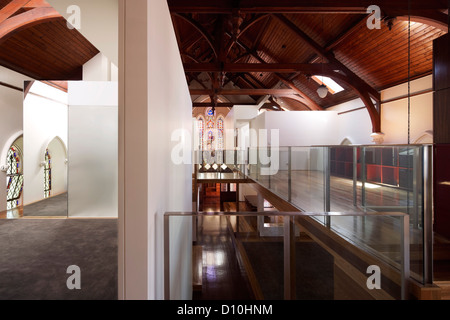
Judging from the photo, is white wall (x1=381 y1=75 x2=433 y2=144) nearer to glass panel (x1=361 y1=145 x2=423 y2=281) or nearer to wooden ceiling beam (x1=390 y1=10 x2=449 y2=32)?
wooden ceiling beam (x1=390 y1=10 x2=449 y2=32)

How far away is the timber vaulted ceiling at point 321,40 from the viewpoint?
15.4ft

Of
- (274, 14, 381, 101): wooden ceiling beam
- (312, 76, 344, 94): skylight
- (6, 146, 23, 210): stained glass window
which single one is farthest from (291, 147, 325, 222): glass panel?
(6, 146, 23, 210): stained glass window

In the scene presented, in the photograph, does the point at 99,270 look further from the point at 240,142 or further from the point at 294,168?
the point at 240,142

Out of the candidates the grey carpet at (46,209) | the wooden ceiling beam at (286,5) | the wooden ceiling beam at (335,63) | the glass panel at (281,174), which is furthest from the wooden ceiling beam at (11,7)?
the wooden ceiling beam at (335,63)

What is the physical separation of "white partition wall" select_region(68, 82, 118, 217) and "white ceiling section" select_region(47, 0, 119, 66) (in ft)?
6.56

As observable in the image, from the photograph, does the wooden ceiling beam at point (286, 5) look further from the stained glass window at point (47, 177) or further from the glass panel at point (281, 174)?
the stained glass window at point (47, 177)

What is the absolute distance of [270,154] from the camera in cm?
649

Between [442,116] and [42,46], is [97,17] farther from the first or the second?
[42,46]

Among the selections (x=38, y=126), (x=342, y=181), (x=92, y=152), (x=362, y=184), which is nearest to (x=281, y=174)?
(x=342, y=181)

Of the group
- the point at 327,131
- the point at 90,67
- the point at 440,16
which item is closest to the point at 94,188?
the point at 90,67

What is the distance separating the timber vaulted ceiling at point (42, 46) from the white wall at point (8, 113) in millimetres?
250

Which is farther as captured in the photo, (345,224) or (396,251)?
(345,224)

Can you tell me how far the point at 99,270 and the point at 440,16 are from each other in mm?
6535
